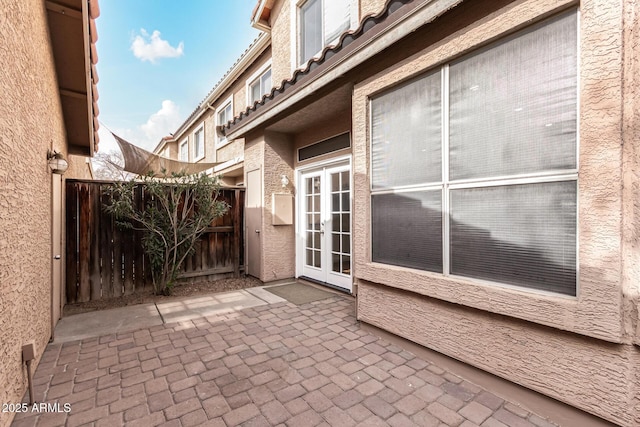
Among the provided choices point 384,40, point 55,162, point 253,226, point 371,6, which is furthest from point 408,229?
point 55,162

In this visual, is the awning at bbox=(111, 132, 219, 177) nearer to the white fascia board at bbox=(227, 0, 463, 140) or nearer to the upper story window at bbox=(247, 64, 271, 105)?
the upper story window at bbox=(247, 64, 271, 105)

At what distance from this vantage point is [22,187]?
272 cm

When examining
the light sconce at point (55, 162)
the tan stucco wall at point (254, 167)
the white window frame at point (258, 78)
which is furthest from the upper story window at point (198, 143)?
the light sconce at point (55, 162)

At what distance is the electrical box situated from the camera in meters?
7.02

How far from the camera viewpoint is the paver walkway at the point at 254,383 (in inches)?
97.2

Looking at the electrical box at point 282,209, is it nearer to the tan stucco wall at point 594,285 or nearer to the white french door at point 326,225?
the white french door at point 326,225

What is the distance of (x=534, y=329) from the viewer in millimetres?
2518

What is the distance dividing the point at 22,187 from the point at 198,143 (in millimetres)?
13358

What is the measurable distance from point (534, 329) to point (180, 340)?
4.15m

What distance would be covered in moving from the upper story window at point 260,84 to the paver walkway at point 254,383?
7.06 metres

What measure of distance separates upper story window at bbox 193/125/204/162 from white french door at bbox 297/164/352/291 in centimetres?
925

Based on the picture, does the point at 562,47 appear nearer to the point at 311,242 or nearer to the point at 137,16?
the point at 311,242

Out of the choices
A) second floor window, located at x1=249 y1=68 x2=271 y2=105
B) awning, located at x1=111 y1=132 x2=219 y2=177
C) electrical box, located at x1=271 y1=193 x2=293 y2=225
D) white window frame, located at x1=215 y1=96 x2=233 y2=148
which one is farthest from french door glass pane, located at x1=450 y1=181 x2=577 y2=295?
white window frame, located at x1=215 y1=96 x2=233 y2=148

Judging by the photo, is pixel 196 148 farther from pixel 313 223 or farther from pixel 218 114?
pixel 313 223
